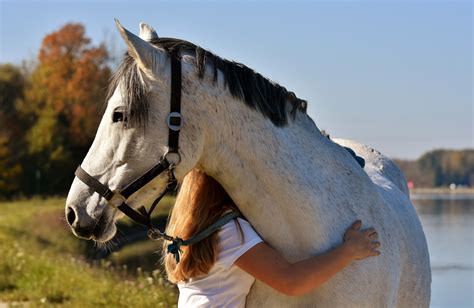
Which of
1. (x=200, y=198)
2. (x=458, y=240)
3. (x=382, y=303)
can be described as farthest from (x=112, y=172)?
(x=458, y=240)

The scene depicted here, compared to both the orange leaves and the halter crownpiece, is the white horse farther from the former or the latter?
the orange leaves

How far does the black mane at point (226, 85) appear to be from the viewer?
2.99 metres

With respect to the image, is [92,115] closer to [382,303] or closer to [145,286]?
[145,286]

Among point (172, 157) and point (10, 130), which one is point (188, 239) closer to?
point (172, 157)

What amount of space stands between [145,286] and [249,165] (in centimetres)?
554

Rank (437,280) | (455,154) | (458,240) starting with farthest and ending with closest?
(455,154), (458,240), (437,280)

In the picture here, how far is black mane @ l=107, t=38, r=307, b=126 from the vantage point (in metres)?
2.99

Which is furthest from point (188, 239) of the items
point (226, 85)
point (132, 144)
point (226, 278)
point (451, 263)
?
Result: point (451, 263)

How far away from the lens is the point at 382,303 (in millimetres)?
3389

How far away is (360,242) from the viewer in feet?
10.7

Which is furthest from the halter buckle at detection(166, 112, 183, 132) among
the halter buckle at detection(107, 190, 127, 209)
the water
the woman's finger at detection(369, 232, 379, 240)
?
the water

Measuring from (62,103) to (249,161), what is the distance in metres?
39.2

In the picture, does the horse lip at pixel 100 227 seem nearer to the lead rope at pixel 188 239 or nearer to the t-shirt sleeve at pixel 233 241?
the lead rope at pixel 188 239

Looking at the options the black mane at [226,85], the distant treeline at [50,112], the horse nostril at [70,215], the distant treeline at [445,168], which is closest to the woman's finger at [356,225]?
the black mane at [226,85]
